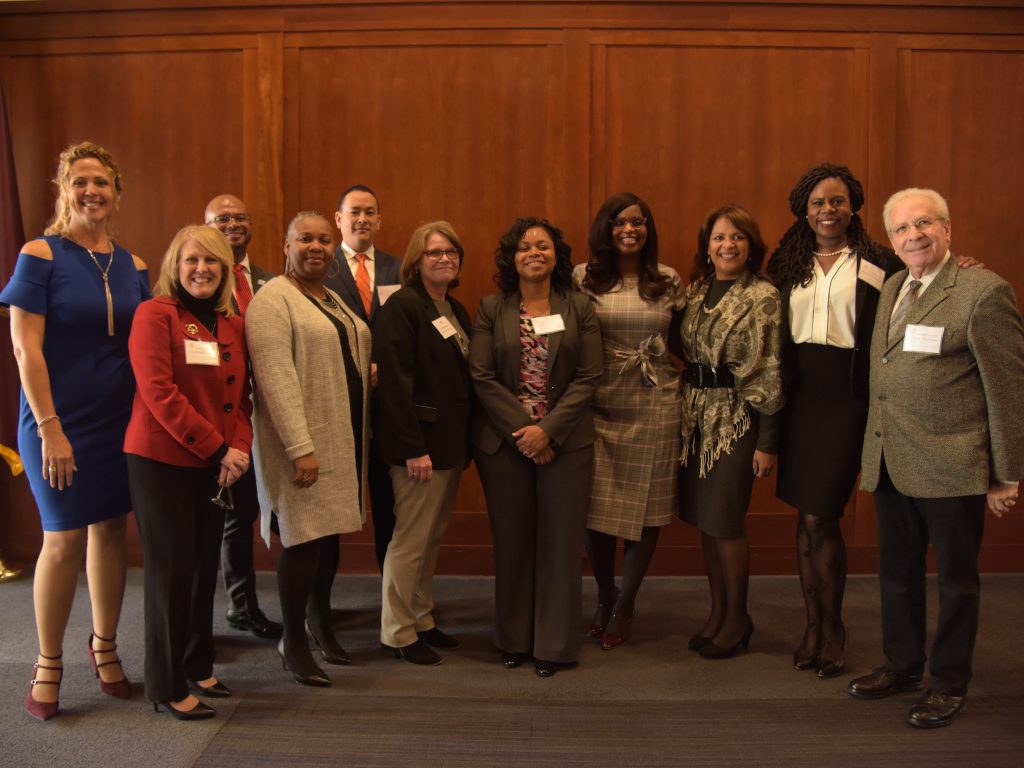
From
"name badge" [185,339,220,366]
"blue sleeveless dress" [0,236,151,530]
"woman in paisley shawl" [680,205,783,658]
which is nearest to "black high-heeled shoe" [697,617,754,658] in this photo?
"woman in paisley shawl" [680,205,783,658]

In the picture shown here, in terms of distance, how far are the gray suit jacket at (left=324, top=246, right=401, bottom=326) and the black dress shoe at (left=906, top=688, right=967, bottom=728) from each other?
2544 millimetres

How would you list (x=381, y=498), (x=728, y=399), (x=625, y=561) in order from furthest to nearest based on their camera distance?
(x=625, y=561), (x=381, y=498), (x=728, y=399)

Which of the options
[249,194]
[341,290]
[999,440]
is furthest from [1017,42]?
[249,194]

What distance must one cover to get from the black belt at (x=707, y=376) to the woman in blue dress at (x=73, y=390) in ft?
7.02

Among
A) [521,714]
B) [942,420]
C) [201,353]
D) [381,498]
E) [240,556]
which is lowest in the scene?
[521,714]

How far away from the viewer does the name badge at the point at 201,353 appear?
2365 millimetres

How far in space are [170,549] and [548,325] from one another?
5.01ft

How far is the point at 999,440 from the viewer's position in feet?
7.80

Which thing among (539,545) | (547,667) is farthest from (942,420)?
(547,667)

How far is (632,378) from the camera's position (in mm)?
3025

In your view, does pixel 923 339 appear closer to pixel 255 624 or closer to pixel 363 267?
pixel 363 267

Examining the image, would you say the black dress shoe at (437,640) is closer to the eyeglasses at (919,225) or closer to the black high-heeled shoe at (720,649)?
the black high-heeled shoe at (720,649)

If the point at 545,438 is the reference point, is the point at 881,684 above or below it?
below

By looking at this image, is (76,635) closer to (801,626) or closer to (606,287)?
(606,287)
